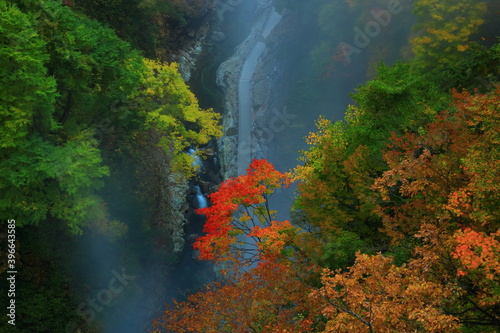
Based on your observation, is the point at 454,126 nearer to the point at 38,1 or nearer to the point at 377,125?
the point at 377,125

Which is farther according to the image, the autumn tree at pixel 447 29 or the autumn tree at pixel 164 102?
the autumn tree at pixel 164 102

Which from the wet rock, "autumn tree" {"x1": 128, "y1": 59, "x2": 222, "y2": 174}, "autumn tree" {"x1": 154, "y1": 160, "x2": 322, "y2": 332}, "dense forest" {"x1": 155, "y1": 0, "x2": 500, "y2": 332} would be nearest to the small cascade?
"autumn tree" {"x1": 128, "y1": 59, "x2": 222, "y2": 174}

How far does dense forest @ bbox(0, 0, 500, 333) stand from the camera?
311 inches

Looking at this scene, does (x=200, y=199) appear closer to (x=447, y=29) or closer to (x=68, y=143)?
(x=68, y=143)

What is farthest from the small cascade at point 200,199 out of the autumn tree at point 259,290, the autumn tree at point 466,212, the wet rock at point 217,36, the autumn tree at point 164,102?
the wet rock at point 217,36

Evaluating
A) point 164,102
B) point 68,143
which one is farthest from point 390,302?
point 164,102

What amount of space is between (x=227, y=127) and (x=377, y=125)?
2116 cm

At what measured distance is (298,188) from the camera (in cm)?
1728

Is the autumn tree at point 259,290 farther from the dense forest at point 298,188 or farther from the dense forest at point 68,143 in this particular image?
the dense forest at point 68,143

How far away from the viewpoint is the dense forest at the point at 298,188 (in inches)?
311

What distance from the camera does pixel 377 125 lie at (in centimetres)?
1569

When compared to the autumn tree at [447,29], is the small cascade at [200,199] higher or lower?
lower

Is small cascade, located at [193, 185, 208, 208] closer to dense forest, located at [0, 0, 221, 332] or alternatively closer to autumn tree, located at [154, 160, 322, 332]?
dense forest, located at [0, 0, 221, 332]

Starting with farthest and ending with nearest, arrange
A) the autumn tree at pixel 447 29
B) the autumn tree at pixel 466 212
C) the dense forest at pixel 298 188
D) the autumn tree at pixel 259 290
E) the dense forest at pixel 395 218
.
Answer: the autumn tree at pixel 447 29, the autumn tree at pixel 259 290, the dense forest at pixel 298 188, the dense forest at pixel 395 218, the autumn tree at pixel 466 212
